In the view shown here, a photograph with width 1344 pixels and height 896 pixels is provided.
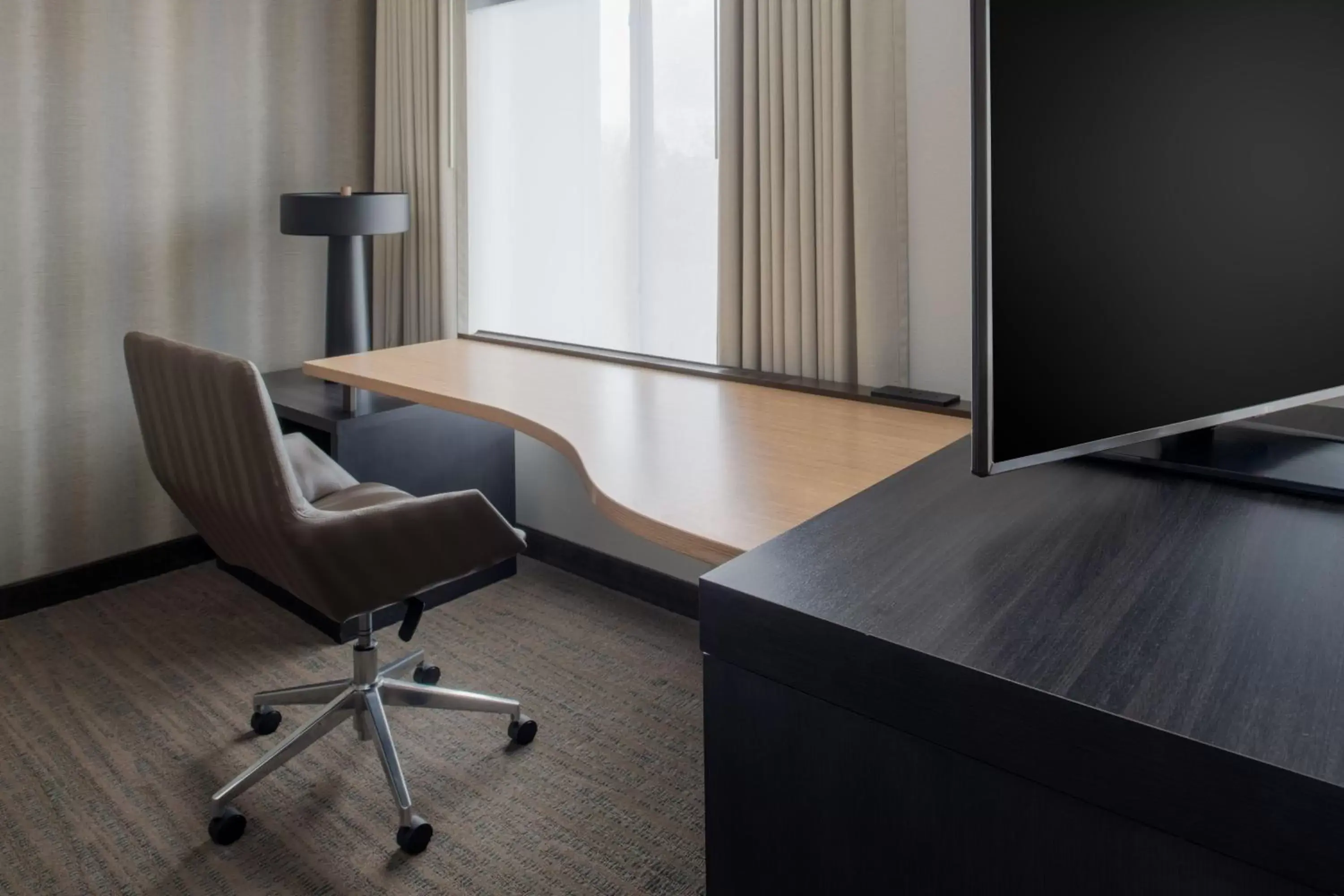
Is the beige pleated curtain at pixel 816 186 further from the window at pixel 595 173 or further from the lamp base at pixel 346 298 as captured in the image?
the lamp base at pixel 346 298

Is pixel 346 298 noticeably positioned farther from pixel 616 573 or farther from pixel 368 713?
pixel 368 713

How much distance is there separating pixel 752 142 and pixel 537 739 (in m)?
1.46

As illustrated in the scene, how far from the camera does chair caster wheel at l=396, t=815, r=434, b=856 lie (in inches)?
66.4

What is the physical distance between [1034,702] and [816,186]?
5.51 ft

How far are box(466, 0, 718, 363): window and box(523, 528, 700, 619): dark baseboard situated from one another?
0.63 m

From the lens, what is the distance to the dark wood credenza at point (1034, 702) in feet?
2.00

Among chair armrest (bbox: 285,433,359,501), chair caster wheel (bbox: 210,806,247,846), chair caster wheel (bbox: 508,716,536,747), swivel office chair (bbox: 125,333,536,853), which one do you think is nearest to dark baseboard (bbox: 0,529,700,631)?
chair armrest (bbox: 285,433,359,501)

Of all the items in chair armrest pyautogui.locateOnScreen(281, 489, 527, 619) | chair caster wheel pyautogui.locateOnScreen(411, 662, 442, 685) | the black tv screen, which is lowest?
chair caster wheel pyautogui.locateOnScreen(411, 662, 442, 685)

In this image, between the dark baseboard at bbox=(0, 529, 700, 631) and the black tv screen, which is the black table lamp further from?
the black tv screen

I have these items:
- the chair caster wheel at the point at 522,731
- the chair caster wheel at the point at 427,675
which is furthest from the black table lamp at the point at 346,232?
the chair caster wheel at the point at 522,731

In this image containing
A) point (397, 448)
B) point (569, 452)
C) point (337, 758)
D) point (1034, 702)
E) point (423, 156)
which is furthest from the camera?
point (423, 156)

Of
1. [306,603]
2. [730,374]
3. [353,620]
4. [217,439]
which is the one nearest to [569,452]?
[217,439]

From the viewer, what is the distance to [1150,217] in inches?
36.0

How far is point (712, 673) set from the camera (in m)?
0.87
